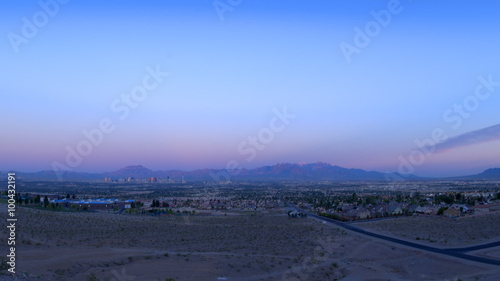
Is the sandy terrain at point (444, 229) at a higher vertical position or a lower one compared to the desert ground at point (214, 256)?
lower

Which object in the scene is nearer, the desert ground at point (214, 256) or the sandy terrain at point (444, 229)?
the desert ground at point (214, 256)

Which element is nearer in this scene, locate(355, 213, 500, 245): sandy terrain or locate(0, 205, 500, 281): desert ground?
locate(0, 205, 500, 281): desert ground

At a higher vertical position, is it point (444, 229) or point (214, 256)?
point (214, 256)

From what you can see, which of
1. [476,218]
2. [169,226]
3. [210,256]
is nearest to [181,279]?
[210,256]

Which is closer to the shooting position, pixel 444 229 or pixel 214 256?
pixel 214 256
